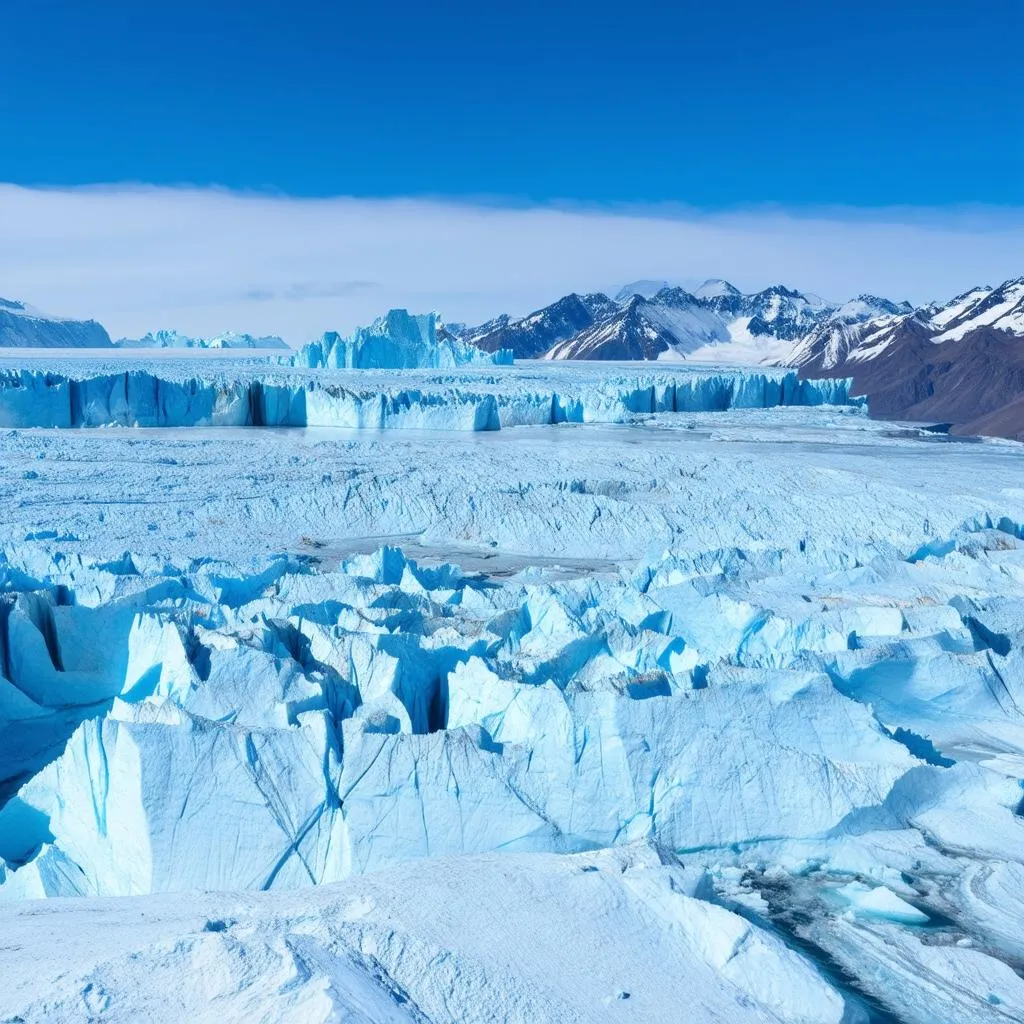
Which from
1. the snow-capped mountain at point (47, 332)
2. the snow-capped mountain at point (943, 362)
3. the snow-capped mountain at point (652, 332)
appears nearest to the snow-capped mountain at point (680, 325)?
the snow-capped mountain at point (652, 332)

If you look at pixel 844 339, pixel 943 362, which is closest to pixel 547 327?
pixel 844 339

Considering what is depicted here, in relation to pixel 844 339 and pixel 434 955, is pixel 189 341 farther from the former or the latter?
pixel 434 955

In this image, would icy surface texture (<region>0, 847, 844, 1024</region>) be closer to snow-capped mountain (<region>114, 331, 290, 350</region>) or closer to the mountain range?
the mountain range

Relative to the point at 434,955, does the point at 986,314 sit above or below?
above

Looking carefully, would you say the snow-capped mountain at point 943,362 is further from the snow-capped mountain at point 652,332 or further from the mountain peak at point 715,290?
the mountain peak at point 715,290

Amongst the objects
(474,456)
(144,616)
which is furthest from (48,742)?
(474,456)

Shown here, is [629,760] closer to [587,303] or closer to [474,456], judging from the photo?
[474,456]

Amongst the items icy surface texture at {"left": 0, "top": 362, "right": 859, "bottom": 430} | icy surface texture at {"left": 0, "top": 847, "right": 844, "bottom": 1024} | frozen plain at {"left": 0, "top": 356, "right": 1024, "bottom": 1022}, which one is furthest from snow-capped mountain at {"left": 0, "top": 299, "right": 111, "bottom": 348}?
icy surface texture at {"left": 0, "top": 847, "right": 844, "bottom": 1024}
